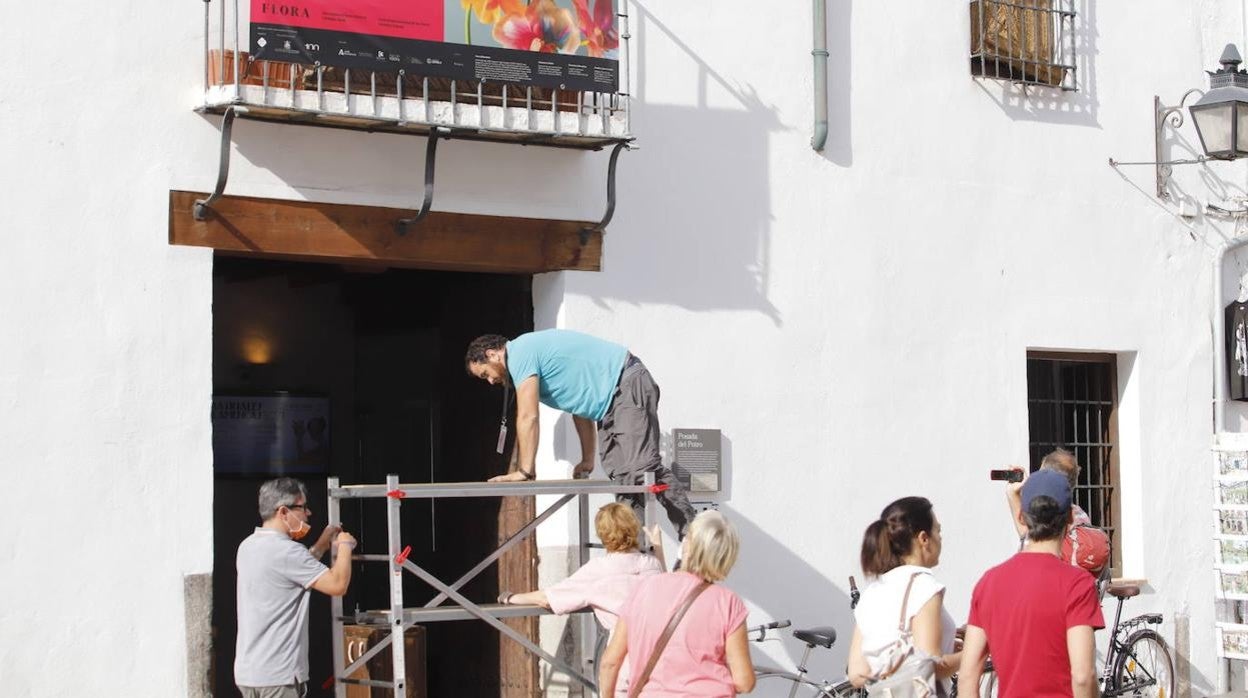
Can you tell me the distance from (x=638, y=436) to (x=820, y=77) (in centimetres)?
293

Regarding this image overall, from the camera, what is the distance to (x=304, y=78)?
8.84 m

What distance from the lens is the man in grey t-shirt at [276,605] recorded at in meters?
7.84

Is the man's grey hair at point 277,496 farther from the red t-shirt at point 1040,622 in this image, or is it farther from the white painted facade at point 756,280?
the red t-shirt at point 1040,622

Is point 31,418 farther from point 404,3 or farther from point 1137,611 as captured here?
point 1137,611

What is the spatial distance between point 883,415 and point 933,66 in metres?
2.20

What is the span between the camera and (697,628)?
21.0 feet

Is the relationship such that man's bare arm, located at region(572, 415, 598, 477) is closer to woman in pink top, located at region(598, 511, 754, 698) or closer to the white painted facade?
the white painted facade

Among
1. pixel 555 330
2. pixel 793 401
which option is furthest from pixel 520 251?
pixel 793 401

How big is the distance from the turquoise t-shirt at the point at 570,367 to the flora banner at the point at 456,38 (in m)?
1.33

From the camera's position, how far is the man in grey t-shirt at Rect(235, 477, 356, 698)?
7.84 meters

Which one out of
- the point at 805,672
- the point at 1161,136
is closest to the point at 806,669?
the point at 805,672

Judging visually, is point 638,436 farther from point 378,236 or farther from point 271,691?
point 271,691

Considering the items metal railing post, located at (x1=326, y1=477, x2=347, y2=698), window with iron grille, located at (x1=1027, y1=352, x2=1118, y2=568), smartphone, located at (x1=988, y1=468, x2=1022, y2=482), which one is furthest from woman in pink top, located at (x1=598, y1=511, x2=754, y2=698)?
window with iron grille, located at (x1=1027, y1=352, x2=1118, y2=568)

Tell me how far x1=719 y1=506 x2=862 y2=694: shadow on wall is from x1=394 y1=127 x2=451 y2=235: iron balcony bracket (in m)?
2.41
